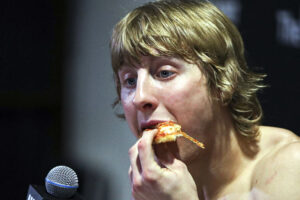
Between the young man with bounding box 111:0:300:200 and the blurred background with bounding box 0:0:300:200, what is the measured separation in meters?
0.24

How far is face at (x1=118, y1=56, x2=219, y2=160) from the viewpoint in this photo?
4.91ft

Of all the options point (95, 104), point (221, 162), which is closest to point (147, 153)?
point (221, 162)

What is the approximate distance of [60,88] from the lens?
1.93 metres

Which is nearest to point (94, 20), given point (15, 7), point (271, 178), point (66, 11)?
point (66, 11)

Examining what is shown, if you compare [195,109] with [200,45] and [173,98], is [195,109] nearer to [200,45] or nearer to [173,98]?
[173,98]

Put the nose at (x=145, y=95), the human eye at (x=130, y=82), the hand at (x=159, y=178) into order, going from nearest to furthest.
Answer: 1. the hand at (x=159, y=178)
2. the nose at (x=145, y=95)
3. the human eye at (x=130, y=82)

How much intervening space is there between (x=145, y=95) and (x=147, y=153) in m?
0.21

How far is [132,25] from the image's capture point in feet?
5.29

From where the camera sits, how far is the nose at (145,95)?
1479mm

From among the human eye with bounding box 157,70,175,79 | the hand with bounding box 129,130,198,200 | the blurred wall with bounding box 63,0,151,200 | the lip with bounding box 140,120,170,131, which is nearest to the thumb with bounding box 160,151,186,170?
the hand with bounding box 129,130,198,200

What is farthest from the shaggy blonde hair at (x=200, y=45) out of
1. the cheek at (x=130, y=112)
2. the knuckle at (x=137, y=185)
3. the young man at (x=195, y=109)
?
the knuckle at (x=137, y=185)

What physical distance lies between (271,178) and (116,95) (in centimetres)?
78

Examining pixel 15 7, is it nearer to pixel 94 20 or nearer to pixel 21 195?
pixel 94 20

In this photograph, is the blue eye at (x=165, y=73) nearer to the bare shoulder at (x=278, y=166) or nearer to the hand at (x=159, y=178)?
the hand at (x=159, y=178)
